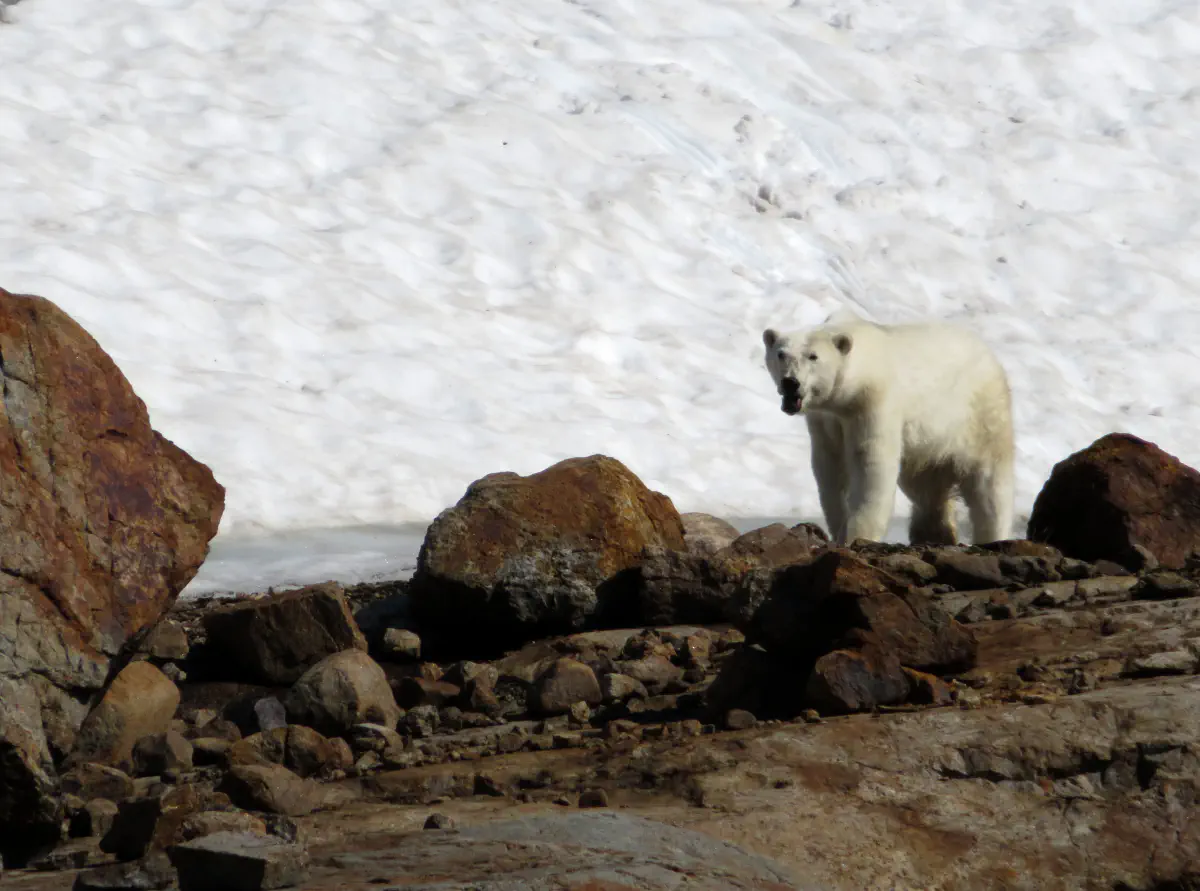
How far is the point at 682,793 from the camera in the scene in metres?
4.43

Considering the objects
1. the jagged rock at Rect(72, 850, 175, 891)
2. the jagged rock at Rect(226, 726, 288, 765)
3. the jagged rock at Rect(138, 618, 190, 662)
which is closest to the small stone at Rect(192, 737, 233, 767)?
the jagged rock at Rect(226, 726, 288, 765)

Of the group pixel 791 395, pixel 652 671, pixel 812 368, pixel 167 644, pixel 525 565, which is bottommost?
pixel 652 671

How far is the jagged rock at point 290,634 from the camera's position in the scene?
6.36 metres

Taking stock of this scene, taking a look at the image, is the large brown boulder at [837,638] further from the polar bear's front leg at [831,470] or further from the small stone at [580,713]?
the polar bear's front leg at [831,470]

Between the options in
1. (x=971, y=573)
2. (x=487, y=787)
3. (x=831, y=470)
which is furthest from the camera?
(x=831, y=470)

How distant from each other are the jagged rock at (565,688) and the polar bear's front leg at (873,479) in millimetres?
3429

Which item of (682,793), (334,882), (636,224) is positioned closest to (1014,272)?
(636,224)

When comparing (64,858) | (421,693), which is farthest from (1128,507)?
(64,858)

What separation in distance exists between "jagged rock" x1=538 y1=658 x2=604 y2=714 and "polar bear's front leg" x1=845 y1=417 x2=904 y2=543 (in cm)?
343

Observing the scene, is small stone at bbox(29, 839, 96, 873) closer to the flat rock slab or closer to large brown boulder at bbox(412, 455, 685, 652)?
the flat rock slab

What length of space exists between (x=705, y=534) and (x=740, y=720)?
11.1ft

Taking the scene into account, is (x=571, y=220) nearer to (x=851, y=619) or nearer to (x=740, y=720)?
(x=851, y=619)

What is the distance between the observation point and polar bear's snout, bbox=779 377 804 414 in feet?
29.1

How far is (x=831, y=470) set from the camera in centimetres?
954
